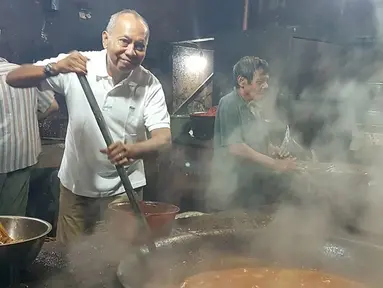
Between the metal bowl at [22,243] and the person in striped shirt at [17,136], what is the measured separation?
212 centimetres

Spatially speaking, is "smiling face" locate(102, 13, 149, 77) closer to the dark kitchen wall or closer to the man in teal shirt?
the man in teal shirt

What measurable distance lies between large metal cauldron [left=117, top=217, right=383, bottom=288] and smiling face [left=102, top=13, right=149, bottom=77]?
1.17 meters

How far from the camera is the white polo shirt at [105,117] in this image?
2.54m

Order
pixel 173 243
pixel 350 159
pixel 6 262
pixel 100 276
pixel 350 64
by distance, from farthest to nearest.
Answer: pixel 350 64
pixel 350 159
pixel 173 243
pixel 100 276
pixel 6 262

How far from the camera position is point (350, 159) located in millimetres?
2924

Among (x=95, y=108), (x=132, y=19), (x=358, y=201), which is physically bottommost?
(x=358, y=201)

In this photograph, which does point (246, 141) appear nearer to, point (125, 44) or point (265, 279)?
point (125, 44)

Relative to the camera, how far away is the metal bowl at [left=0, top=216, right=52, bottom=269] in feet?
4.13

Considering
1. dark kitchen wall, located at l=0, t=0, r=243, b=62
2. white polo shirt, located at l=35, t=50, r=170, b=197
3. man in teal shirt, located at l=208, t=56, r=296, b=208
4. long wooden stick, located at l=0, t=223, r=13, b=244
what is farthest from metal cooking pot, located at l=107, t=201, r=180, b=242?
dark kitchen wall, located at l=0, t=0, r=243, b=62

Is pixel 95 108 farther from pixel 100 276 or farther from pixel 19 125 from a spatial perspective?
pixel 19 125

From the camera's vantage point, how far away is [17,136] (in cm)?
359

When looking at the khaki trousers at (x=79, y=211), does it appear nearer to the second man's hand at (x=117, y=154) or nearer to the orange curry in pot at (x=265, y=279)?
the second man's hand at (x=117, y=154)

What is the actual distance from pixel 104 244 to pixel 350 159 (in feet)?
6.00

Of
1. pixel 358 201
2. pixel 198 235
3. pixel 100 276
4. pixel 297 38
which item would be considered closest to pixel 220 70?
pixel 297 38
